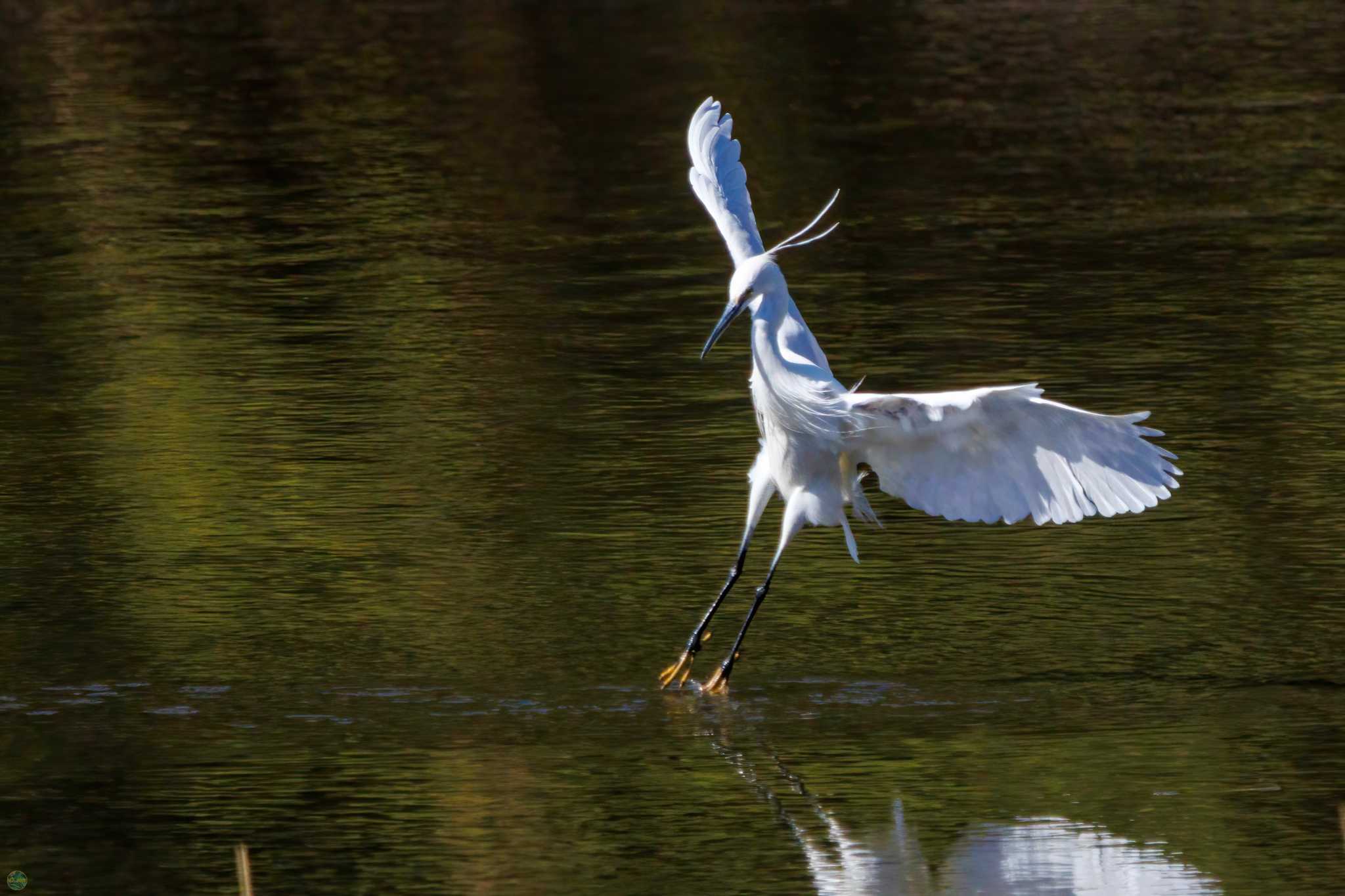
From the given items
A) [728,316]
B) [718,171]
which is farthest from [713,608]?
[718,171]

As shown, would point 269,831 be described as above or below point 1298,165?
above

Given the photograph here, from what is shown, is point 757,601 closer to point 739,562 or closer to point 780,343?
point 739,562

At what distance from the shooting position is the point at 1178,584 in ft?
26.4

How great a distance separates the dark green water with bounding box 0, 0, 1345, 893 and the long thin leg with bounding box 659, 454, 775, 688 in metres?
0.20

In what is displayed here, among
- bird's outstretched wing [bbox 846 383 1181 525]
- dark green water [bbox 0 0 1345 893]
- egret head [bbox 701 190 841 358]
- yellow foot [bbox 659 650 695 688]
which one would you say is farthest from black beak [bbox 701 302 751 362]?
dark green water [bbox 0 0 1345 893]

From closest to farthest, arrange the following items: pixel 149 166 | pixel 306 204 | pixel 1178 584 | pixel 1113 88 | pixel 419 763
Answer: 1. pixel 419 763
2. pixel 1178 584
3. pixel 306 204
4. pixel 149 166
5. pixel 1113 88

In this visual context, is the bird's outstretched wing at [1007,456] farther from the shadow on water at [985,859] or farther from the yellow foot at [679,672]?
the shadow on water at [985,859]

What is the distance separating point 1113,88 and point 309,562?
12246 mm

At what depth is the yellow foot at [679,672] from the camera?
7312 mm

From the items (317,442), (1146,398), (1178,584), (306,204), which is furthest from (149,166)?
(1178,584)

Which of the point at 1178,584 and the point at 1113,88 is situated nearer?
the point at 1178,584

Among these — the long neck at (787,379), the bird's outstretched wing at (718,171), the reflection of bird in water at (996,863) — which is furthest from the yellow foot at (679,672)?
the bird's outstretched wing at (718,171)

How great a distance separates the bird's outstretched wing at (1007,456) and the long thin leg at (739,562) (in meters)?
0.43

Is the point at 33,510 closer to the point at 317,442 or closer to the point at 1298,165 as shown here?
the point at 317,442
